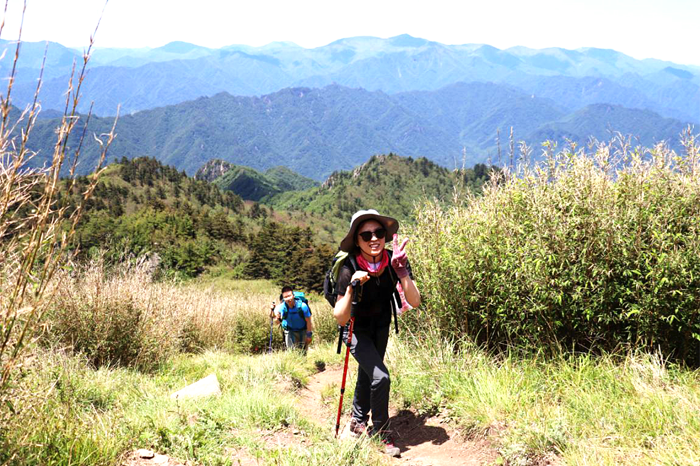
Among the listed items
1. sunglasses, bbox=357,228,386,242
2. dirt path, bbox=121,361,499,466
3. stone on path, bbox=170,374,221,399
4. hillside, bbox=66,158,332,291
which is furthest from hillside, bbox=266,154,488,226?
sunglasses, bbox=357,228,386,242

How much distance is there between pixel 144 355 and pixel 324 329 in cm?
630

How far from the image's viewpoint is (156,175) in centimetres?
10288

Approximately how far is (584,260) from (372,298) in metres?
2.31

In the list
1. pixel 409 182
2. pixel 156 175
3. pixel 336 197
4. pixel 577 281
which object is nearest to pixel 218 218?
pixel 156 175

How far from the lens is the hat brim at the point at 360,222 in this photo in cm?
444

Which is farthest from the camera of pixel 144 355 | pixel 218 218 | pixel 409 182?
pixel 409 182

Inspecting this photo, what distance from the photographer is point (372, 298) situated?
14.8ft

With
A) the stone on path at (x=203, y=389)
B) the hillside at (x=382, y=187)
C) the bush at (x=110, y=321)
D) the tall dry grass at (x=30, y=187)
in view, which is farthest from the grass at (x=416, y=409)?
the hillside at (x=382, y=187)

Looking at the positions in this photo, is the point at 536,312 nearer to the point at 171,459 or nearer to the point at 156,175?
the point at 171,459

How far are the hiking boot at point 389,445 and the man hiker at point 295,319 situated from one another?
4.79 metres

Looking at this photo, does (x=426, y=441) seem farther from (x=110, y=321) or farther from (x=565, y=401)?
(x=110, y=321)

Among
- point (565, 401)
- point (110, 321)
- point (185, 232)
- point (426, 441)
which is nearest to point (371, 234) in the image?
point (426, 441)

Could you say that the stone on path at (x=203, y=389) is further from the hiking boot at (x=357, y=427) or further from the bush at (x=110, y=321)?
the hiking boot at (x=357, y=427)

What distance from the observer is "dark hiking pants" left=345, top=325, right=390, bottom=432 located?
4453 mm
